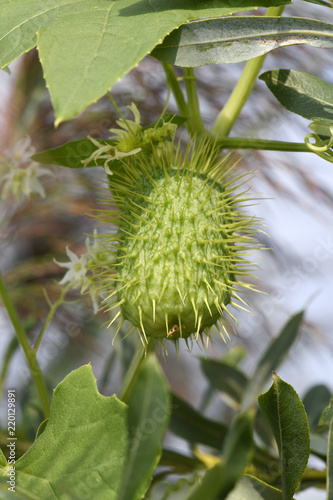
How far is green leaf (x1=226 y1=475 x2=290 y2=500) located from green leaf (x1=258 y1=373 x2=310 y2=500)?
0.05 feet

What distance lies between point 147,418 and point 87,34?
1.05 feet

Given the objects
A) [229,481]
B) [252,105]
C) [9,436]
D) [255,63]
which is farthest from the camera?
[252,105]

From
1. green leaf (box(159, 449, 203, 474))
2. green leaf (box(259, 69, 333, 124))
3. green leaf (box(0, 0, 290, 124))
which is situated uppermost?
green leaf (box(259, 69, 333, 124))

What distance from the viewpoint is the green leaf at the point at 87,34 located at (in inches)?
16.0

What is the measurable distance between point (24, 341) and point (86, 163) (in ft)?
0.71

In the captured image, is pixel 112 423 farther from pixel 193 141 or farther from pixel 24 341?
pixel 193 141

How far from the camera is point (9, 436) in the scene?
2.72 ft

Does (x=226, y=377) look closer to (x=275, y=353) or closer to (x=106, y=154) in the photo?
(x=275, y=353)

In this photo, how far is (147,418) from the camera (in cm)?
33

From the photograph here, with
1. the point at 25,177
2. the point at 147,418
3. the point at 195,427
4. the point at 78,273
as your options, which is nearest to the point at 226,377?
the point at 195,427

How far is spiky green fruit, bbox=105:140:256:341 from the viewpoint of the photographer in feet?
1.76

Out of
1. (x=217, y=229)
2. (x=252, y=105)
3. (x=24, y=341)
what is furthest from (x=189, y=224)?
(x=252, y=105)

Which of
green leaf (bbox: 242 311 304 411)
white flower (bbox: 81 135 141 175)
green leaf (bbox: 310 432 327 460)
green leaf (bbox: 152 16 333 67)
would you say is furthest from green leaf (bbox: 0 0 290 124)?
green leaf (bbox: 310 432 327 460)

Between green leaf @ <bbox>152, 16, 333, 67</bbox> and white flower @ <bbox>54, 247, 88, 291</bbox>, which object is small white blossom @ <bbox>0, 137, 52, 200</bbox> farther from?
green leaf @ <bbox>152, 16, 333, 67</bbox>
